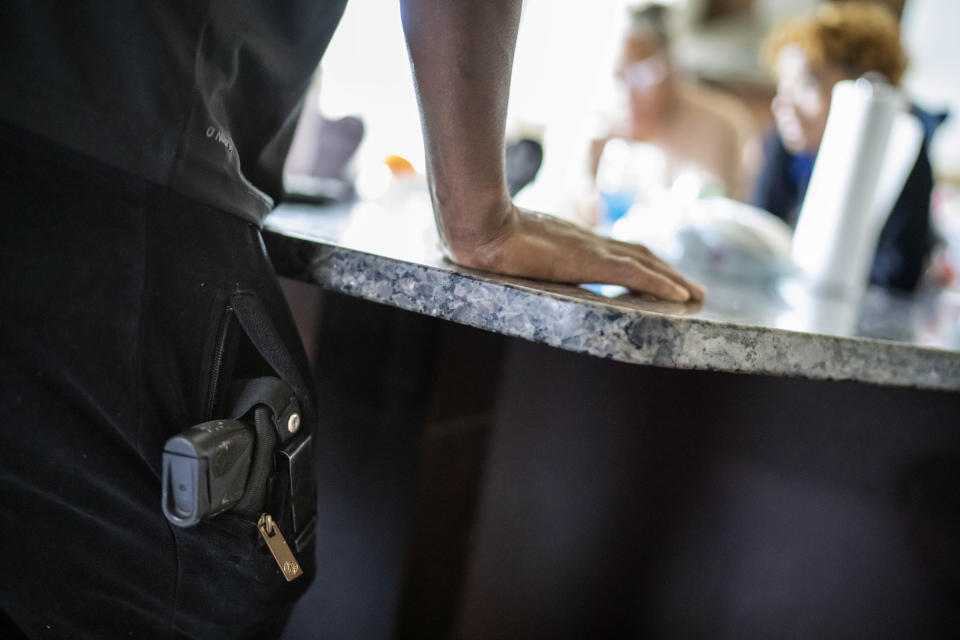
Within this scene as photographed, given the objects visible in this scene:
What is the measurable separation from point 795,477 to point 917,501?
0.12 meters

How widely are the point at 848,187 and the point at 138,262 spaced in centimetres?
112

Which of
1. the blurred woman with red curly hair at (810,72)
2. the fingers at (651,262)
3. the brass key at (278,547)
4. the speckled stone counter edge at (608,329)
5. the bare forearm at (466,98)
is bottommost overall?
the brass key at (278,547)

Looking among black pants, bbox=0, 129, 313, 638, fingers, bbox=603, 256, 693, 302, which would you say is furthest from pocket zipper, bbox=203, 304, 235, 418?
fingers, bbox=603, 256, 693, 302

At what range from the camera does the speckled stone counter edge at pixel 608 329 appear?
47 centimetres

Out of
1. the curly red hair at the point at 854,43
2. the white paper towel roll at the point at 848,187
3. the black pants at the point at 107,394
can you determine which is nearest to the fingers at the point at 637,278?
the black pants at the point at 107,394

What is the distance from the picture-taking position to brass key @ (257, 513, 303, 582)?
1.71ft

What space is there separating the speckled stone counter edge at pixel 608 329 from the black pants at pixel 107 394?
0.09m

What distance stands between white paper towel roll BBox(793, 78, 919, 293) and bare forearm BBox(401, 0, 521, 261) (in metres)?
0.83

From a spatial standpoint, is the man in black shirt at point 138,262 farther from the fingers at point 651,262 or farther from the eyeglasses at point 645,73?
the eyeglasses at point 645,73

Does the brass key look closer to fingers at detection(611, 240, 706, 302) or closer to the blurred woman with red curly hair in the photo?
fingers at detection(611, 240, 706, 302)

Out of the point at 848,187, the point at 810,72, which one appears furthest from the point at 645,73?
the point at 848,187

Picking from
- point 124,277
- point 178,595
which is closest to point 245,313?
point 124,277

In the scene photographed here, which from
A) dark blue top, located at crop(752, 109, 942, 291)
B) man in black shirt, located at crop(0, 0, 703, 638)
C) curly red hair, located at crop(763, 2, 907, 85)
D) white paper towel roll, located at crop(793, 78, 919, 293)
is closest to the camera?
man in black shirt, located at crop(0, 0, 703, 638)

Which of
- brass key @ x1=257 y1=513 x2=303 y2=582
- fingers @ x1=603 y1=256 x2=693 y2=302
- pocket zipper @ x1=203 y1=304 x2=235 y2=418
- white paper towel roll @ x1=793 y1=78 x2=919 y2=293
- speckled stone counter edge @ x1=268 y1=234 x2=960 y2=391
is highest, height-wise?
white paper towel roll @ x1=793 y1=78 x2=919 y2=293
